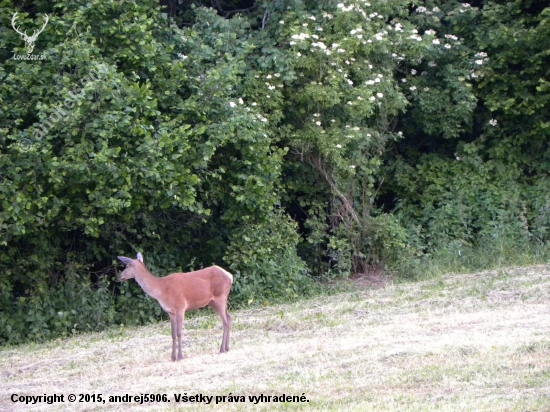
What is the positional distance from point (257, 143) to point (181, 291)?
14.8 ft

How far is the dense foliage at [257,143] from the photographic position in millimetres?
12641

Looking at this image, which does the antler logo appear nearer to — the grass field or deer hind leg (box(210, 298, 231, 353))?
→ the grass field

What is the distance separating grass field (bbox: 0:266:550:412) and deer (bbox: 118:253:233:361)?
0.36m

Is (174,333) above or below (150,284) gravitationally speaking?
below

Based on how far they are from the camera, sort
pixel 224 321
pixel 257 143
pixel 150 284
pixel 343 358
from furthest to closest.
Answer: pixel 257 143, pixel 224 321, pixel 150 284, pixel 343 358

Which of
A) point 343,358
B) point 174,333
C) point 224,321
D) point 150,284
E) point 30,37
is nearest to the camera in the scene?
point 343,358

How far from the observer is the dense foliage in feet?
41.5

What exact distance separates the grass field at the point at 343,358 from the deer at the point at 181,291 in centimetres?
36

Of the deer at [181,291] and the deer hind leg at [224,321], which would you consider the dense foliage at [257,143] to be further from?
the deer hind leg at [224,321]

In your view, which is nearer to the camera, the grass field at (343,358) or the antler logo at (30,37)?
the grass field at (343,358)

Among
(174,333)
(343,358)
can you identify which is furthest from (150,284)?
(343,358)

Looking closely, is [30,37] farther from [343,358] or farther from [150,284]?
[343,358]

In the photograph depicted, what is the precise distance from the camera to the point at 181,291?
993cm

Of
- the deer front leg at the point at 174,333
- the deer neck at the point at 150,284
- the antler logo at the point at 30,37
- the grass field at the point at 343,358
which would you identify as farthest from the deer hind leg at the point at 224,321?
the antler logo at the point at 30,37
